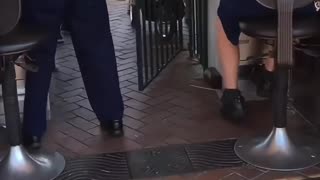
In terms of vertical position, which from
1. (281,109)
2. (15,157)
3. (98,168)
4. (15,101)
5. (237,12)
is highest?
(237,12)

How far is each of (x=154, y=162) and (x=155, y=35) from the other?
1244 millimetres

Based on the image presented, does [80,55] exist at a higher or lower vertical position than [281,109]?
higher

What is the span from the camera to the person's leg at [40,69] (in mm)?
2555

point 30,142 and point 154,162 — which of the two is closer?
point 154,162

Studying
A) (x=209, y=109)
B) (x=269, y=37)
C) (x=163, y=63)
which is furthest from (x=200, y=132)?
(x=163, y=63)

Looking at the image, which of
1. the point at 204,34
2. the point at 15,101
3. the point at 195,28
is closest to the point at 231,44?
the point at 204,34

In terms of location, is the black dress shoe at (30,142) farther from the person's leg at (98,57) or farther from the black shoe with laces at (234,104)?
the black shoe with laces at (234,104)

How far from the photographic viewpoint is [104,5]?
2730 mm

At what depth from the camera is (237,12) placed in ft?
8.79

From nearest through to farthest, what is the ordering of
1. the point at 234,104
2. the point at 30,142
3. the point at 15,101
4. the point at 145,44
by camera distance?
the point at 15,101, the point at 30,142, the point at 234,104, the point at 145,44

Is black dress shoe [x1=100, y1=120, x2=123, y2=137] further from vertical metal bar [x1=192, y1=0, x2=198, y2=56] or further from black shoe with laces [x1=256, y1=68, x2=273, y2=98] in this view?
vertical metal bar [x1=192, y1=0, x2=198, y2=56]

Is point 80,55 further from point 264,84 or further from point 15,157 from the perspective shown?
point 264,84

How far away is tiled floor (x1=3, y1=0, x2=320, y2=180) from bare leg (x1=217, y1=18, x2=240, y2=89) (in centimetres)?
23

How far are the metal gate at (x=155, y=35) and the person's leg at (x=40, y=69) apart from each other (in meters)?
0.80
